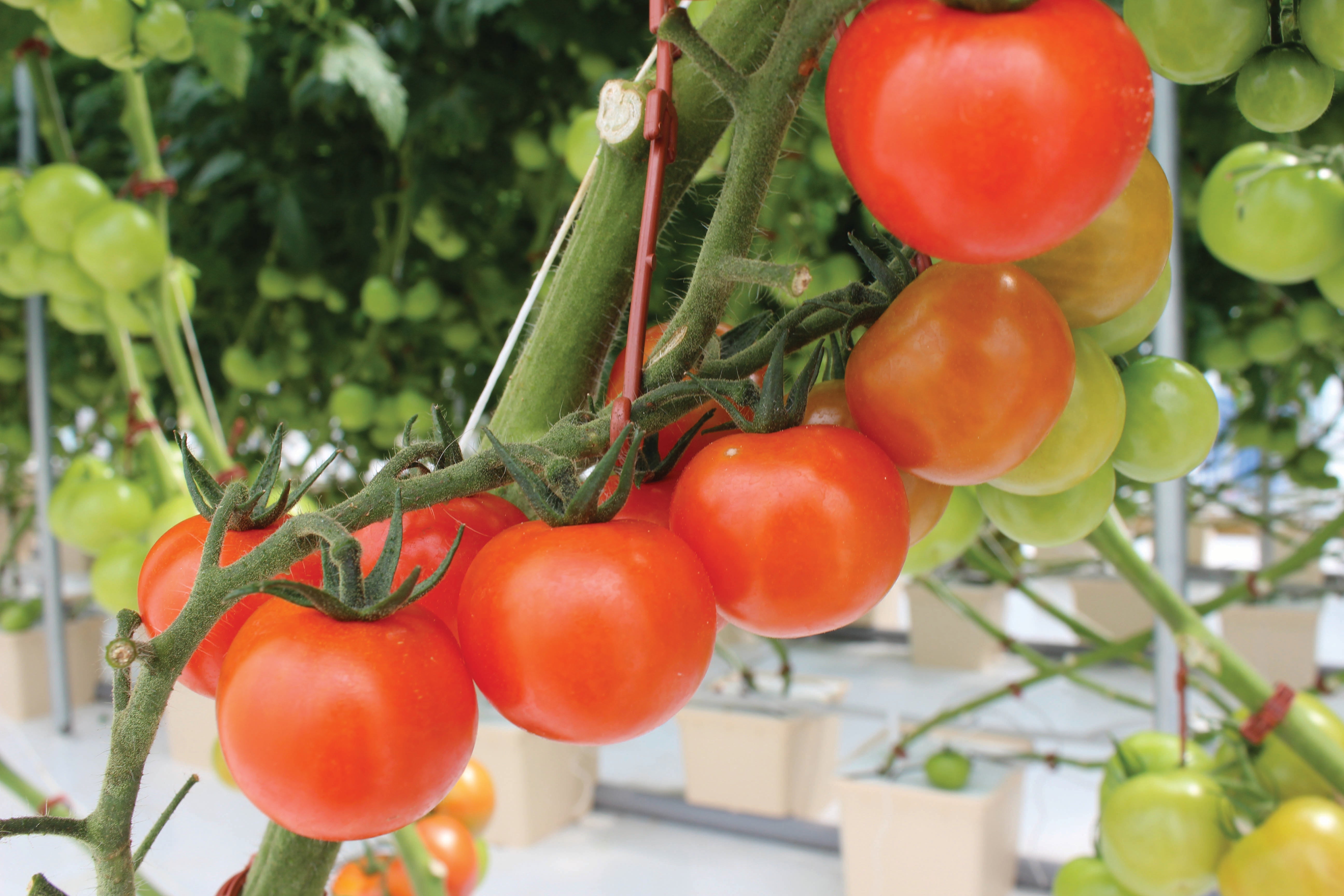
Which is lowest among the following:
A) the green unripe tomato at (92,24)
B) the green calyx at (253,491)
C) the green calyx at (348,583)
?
the green calyx at (348,583)

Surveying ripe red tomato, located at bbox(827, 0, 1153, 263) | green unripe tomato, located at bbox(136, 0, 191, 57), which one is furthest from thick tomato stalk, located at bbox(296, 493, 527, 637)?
green unripe tomato, located at bbox(136, 0, 191, 57)

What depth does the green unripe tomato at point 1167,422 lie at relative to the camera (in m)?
0.31

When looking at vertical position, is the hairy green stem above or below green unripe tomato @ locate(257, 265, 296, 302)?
below

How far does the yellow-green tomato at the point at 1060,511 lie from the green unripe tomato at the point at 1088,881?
25cm

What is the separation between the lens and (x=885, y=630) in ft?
8.24

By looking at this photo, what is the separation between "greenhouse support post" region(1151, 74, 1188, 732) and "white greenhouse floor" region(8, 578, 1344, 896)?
363 mm

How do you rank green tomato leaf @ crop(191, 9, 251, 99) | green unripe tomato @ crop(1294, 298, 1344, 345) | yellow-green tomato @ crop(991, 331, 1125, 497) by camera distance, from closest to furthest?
1. yellow-green tomato @ crop(991, 331, 1125, 497)
2. green tomato leaf @ crop(191, 9, 251, 99)
3. green unripe tomato @ crop(1294, 298, 1344, 345)

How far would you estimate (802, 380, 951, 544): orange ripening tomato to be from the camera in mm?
237

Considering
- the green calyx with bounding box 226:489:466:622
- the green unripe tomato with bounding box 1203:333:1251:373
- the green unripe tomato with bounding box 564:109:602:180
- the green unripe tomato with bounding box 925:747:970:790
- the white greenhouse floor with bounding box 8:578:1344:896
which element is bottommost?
the white greenhouse floor with bounding box 8:578:1344:896

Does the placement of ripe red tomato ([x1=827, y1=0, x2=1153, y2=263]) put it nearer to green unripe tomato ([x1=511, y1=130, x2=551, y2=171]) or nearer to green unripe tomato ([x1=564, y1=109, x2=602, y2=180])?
green unripe tomato ([x1=564, y1=109, x2=602, y2=180])

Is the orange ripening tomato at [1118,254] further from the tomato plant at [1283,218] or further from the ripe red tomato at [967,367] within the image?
the tomato plant at [1283,218]

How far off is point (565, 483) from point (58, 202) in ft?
2.15

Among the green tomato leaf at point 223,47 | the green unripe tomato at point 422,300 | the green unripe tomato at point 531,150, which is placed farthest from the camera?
the green unripe tomato at point 422,300

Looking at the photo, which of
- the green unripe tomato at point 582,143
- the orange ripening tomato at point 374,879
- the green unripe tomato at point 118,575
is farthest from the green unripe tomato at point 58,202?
the orange ripening tomato at point 374,879
